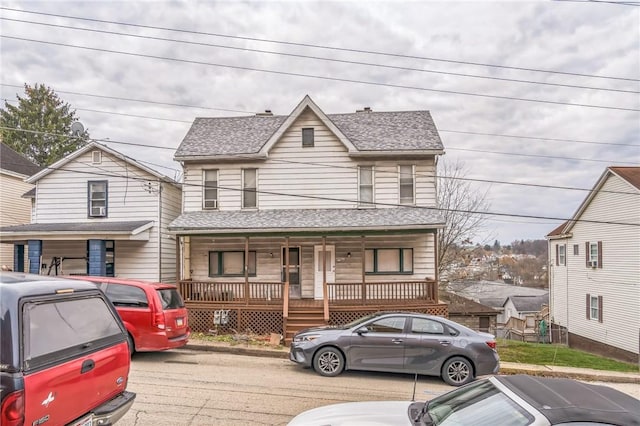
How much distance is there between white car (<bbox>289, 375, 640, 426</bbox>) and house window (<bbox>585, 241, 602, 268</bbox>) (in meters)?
23.3

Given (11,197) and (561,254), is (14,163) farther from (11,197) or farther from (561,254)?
(561,254)

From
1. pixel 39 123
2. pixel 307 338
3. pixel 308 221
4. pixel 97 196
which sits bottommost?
pixel 307 338

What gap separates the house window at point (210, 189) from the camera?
1711cm

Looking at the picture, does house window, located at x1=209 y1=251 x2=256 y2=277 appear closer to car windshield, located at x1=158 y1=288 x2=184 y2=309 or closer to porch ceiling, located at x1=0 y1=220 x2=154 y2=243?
porch ceiling, located at x1=0 y1=220 x2=154 y2=243

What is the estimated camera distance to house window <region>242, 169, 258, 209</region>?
55.8 feet

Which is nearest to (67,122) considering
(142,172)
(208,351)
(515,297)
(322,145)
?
(142,172)

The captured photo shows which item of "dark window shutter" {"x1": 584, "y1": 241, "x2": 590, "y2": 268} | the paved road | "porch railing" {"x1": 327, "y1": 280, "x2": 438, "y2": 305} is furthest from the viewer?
"dark window shutter" {"x1": 584, "y1": 241, "x2": 590, "y2": 268}

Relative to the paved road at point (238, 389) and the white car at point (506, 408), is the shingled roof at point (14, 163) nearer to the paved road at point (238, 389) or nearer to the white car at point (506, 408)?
the paved road at point (238, 389)

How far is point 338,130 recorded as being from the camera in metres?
16.5

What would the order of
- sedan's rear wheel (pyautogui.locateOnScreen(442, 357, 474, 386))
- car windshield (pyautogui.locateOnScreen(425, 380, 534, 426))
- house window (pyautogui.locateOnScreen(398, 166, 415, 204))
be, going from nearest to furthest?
1. car windshield (pyautogui.locateOnScreen(425, 380, 534, 426))
2. sedan's rear wheel (pyautogui.locateOnScreen(442, 357, 474, 386))
3. house window (pyautogui.locateOnScreen(398, 166, 415, 204))

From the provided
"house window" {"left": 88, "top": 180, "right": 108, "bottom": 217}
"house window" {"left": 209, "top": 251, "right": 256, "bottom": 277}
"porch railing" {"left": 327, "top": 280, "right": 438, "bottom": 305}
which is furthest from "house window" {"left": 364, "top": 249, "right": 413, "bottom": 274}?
"house window" {"left": 88, "top": 180, "right": 108, "bottom": 217}

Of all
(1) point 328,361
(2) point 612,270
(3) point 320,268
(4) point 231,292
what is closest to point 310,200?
(3) point 320,268

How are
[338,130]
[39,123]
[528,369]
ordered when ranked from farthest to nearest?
[39,123] < [338,130] < [528,369]

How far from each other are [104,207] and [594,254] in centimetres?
2597
